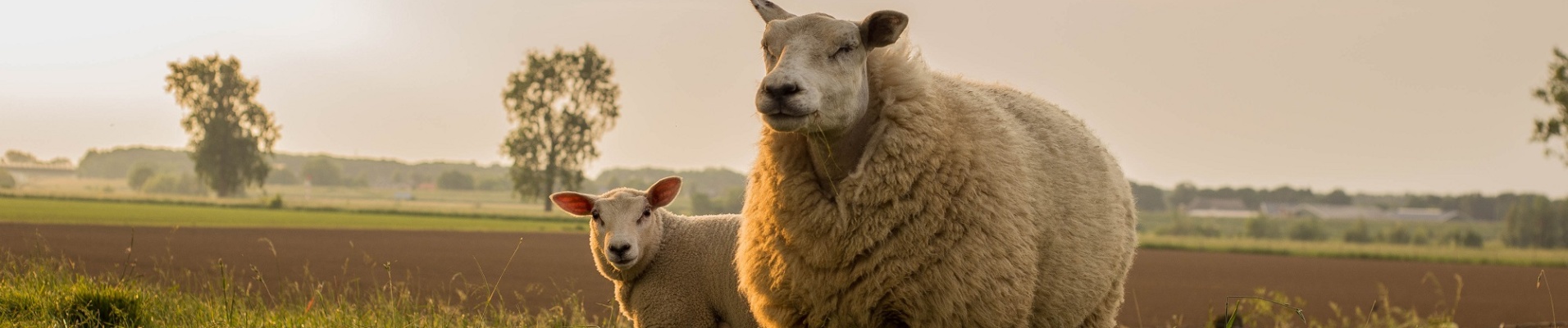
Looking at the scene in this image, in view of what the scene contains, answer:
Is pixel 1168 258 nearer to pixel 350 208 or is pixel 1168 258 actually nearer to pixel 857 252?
pixel 857 252

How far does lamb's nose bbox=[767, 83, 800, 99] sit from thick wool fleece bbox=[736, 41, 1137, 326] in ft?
1.94

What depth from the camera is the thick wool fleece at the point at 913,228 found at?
185 inches

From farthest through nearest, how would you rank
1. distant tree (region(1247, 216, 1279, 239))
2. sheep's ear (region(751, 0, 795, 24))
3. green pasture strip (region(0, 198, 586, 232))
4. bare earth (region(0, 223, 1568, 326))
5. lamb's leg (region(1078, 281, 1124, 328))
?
distant tree (region(1247, 216, 1279, 239)) < green pasture strip (region(0, 198, 586, 232)) < bare earth (region(0, 223, 1568, 326)) < lamb's leg (region(1078, 281, 1124, 328)) < sheep's ear (region(751, 0, 795, 24))

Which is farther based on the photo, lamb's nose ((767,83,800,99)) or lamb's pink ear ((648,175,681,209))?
lamb's pink ear ((648,175,681,209))

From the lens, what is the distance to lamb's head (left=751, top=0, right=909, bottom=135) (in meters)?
4.32

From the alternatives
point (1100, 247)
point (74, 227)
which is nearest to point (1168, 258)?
point (74, 227)

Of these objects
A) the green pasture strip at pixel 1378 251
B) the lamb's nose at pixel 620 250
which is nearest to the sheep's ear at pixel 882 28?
the lamb's nose at pixel 620 250

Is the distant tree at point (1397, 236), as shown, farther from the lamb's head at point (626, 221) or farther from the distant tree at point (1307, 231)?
the lamb's head at point (626, 221)

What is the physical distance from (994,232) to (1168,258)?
42.0 metres

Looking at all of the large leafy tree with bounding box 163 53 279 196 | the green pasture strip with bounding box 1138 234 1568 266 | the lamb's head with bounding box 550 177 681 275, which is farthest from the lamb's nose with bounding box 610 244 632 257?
the large leafy tree with bounding box 163 53 279 196

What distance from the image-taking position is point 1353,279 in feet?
120

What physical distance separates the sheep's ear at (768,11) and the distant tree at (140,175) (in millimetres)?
115813

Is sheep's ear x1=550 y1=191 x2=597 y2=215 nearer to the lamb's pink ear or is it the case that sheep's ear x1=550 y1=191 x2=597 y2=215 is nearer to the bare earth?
the lamb's pink ear

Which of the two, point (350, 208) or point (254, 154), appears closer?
point (350, 208)
